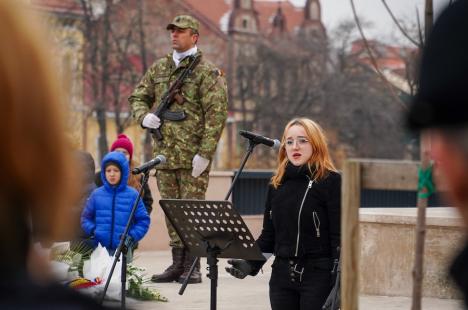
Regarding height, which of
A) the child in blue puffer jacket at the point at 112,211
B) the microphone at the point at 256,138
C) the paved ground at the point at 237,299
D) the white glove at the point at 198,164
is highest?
the microphone at the point at 256,138

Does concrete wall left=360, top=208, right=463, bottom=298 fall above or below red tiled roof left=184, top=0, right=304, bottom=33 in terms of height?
below

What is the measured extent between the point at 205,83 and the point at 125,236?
6.63 ft

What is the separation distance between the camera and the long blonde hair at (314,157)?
7.26m

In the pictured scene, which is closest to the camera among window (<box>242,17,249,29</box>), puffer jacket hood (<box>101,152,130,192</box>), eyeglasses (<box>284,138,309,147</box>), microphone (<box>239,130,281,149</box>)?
eyeglasses (<box>284,138,309,147</box>)

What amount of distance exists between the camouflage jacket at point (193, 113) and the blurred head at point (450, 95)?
355 inches

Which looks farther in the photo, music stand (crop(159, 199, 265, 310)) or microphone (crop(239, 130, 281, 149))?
microphone (crop(239, 130, 281, 149))

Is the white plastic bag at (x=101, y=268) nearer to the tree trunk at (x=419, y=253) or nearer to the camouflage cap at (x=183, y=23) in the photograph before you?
the camouflage cap at (x=183, y=23)

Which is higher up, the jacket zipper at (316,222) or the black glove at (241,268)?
the jacket zipper at (316,222)

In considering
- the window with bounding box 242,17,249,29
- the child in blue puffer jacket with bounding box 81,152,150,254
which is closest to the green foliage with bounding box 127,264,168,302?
the child in blue puffer jacket with bounding box 81,152,150,254

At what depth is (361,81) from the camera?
63.9 m

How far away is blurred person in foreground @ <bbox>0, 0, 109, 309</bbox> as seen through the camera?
1501 millimetres

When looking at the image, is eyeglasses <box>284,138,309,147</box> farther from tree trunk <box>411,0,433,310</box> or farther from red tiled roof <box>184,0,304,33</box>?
red tiled roof <box>184,0,304,33</box>

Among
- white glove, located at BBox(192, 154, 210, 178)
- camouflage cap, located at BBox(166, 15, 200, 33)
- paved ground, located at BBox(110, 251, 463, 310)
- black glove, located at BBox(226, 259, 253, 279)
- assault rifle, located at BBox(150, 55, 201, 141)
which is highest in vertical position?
camouflage cap, located at BBox(166, 15, 200, 33)

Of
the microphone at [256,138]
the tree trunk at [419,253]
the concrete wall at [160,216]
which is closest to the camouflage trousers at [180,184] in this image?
the microphone at [256,138]
